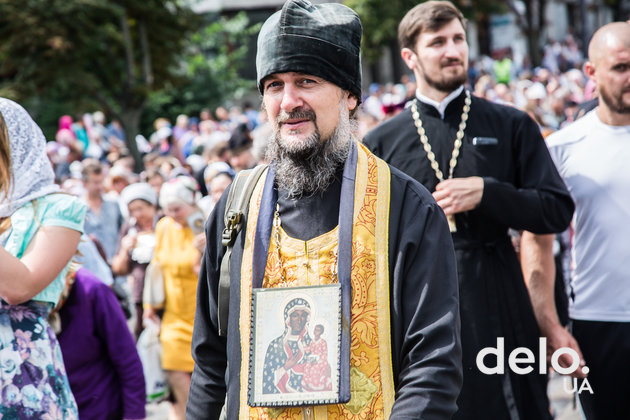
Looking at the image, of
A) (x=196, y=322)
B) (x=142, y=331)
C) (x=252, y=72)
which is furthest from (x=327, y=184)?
(x=252, y=72)

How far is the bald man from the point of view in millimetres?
4047

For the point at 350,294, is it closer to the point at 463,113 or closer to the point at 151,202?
the point at 463,113

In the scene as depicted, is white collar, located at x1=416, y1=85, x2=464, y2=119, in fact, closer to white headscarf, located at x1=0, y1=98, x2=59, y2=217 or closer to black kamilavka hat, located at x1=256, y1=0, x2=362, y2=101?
black kamilavka hat, located at x1=256, y1=0, x2=362, y2=101

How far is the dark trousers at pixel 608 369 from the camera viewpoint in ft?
13.2

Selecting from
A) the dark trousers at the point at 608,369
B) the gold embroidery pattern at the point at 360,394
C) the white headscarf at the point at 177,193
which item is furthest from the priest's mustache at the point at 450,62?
the white headscarf at the point at 177,193

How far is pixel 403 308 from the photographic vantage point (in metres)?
2.51

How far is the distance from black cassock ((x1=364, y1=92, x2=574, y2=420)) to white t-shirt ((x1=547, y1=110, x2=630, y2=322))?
0.80 feet

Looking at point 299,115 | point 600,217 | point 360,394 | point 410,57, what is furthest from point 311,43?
point 600,217

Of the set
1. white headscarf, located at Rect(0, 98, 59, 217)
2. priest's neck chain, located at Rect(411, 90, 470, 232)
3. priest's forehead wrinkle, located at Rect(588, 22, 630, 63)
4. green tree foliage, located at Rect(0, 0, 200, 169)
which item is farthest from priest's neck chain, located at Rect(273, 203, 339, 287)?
green tree foliage, located at Rect(0, 0, 200, 169)

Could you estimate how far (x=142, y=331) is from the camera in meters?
6.86

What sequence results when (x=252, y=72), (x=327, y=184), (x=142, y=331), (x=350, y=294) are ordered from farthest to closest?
(x=252, y=72)
(x=142, y=331)
(x=327, y=184)
(x=350, y=294)

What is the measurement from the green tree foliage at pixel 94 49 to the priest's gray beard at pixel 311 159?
1893cm

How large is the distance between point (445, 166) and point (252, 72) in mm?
35592

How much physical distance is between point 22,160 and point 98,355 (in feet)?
3.78
